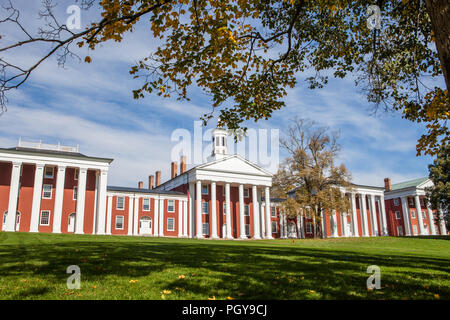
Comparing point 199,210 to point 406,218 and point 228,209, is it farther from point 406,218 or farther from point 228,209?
point 406,218

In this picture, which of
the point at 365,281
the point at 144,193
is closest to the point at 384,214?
the point at 144,193

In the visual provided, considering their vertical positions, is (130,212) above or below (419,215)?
above

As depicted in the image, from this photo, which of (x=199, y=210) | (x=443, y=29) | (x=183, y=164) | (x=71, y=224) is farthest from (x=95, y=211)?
(x=443, y=29)

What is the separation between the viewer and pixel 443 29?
5.88 metres

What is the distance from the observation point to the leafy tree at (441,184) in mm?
48031

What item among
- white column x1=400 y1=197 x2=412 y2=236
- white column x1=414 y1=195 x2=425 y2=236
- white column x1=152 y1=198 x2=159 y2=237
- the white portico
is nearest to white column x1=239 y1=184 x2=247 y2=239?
the white portico

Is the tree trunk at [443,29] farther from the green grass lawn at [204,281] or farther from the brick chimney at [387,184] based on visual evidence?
the brick chimney at [387,184]

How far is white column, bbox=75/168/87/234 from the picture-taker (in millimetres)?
44209

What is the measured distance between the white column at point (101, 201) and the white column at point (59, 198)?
15.3ft

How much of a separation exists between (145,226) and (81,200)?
10.8 meters

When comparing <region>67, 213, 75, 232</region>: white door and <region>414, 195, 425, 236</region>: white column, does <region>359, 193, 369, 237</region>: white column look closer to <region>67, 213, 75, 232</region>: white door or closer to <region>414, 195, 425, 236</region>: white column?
<region>414, 195, 425, 236</region>: white column

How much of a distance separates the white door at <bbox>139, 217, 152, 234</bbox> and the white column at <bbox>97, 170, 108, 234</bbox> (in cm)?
605

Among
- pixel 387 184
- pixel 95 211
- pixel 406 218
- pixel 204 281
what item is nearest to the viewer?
pixel 204 281
